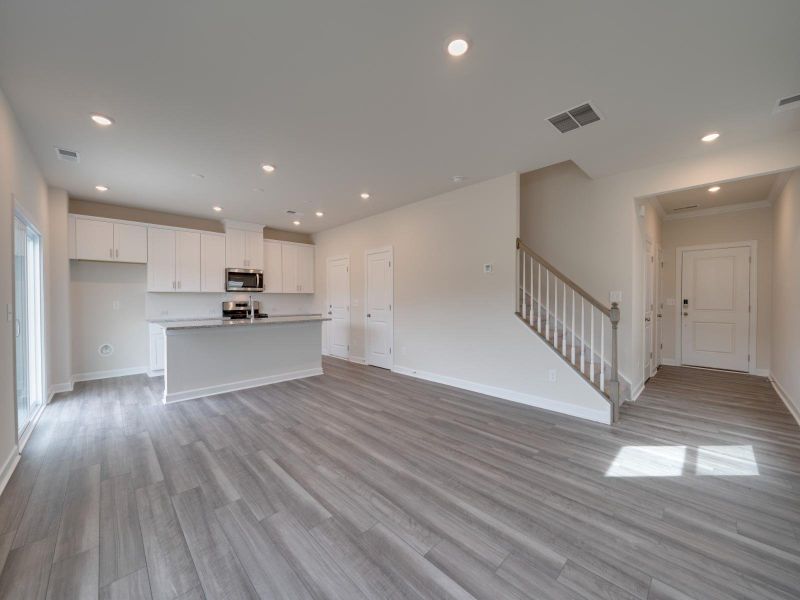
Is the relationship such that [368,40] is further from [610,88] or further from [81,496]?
[81,496]

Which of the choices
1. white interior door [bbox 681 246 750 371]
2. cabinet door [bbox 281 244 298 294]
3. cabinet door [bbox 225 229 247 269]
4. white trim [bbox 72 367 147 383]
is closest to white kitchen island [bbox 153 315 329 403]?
white trim [bbox 72 367 147 383]

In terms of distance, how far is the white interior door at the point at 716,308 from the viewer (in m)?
5.32

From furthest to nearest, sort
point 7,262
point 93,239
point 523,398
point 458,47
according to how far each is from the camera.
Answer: point 93,239
point 523,398
point 7,262
point 458,47

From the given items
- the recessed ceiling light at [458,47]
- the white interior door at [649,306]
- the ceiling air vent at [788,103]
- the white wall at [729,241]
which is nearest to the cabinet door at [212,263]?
the recessed ceiling light at [458,47]

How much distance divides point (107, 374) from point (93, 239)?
2.16 metres

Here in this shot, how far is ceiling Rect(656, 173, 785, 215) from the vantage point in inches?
165

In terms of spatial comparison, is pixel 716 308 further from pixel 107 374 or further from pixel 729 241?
pixel 107 374

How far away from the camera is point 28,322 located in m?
3.66

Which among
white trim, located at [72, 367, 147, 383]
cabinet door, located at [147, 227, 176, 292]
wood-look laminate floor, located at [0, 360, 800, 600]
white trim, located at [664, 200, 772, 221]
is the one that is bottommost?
wood-look laminate floor, located at [0, 360, 800, 600]

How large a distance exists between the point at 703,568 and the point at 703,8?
9.18 feet

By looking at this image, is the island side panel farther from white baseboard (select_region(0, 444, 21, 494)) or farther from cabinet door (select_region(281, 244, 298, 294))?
cabinet door (select_region(281, 244, 298, 294))

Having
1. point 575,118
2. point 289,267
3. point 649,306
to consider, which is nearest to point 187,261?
point 289,267

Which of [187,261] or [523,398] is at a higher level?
[187,261]

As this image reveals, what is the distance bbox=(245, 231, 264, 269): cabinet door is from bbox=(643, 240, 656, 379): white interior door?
6.61 m
